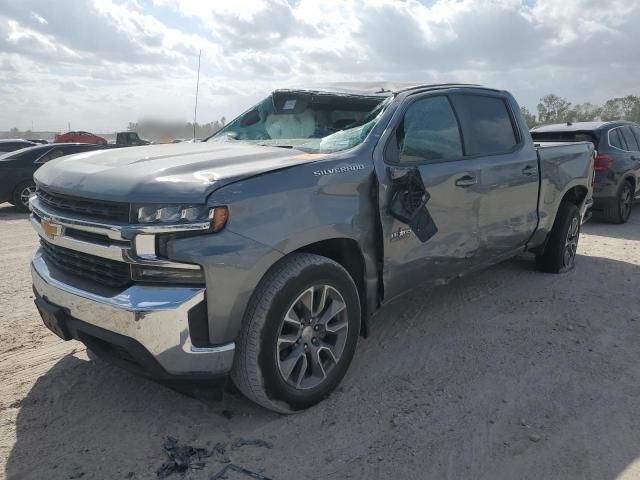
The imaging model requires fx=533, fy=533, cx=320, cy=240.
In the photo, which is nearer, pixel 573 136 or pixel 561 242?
pixel 561 242

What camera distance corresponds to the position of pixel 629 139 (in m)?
9.22

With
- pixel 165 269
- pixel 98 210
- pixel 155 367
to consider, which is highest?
pixel 98 210

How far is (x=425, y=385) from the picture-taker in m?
3.39

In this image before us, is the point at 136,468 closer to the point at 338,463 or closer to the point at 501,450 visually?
the point at 338,463

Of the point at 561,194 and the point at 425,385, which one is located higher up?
the point at 561,194

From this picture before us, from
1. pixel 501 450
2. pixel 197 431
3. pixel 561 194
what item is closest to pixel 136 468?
pixel 197 431

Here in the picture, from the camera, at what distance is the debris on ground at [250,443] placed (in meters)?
2.76

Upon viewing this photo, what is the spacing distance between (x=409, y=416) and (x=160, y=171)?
75.6 inches

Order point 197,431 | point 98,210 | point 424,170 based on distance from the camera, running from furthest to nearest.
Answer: point 424,170, point 197,431, point 98,210

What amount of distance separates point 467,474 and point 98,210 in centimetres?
222


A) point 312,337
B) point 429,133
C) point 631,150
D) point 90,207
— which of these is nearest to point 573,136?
point 631,150

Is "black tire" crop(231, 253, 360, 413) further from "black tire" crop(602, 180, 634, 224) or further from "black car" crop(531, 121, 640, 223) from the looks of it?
"black tire" crop(602, 180, 634, 224)

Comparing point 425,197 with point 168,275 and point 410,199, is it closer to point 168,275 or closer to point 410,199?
point 410,199

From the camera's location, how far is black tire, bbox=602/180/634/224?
8.73 metres
